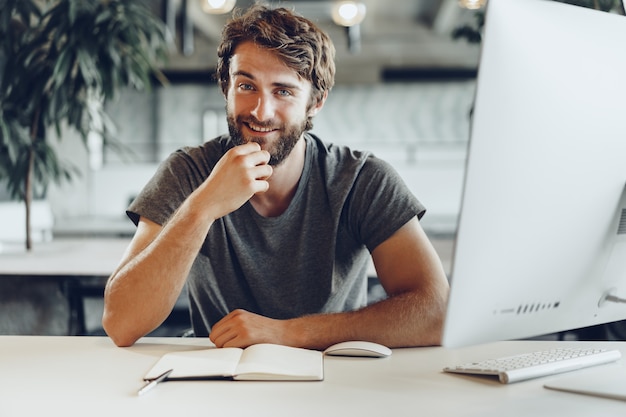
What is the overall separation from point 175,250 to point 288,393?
1.61 ft

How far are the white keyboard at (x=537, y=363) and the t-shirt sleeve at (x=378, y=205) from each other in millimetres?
438

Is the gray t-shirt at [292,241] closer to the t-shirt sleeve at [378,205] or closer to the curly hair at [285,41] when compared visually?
the t-shirt sleeve at [378,205]

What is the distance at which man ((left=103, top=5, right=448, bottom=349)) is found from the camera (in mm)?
1331

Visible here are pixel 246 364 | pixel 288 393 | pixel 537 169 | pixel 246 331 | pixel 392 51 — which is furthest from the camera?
pixel 392 51

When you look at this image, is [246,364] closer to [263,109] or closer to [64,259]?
[263,109]

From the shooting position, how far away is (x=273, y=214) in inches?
62.7

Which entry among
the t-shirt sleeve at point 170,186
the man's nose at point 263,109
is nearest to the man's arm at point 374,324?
the t-shirt sleeve at point 170,186

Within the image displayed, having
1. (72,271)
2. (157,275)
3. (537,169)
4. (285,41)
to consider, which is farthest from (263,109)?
(72,271)

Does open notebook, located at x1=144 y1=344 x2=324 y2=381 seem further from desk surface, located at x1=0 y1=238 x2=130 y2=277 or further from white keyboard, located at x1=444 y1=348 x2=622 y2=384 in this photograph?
desk surface, located at x1=0 y1=238 x2=130 y2=277

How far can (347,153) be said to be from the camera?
5.43 feet

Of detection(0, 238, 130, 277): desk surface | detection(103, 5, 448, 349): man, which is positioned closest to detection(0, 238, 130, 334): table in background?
detection(0, 238, 130, 277): desk surface

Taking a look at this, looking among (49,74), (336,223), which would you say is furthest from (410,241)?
(49,74)

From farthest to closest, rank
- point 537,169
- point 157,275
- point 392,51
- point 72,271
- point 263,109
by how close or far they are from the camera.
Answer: point 392,51
point 72,271
point 263,109
point 157,275
point 537,169

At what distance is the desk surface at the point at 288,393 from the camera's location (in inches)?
33.7
